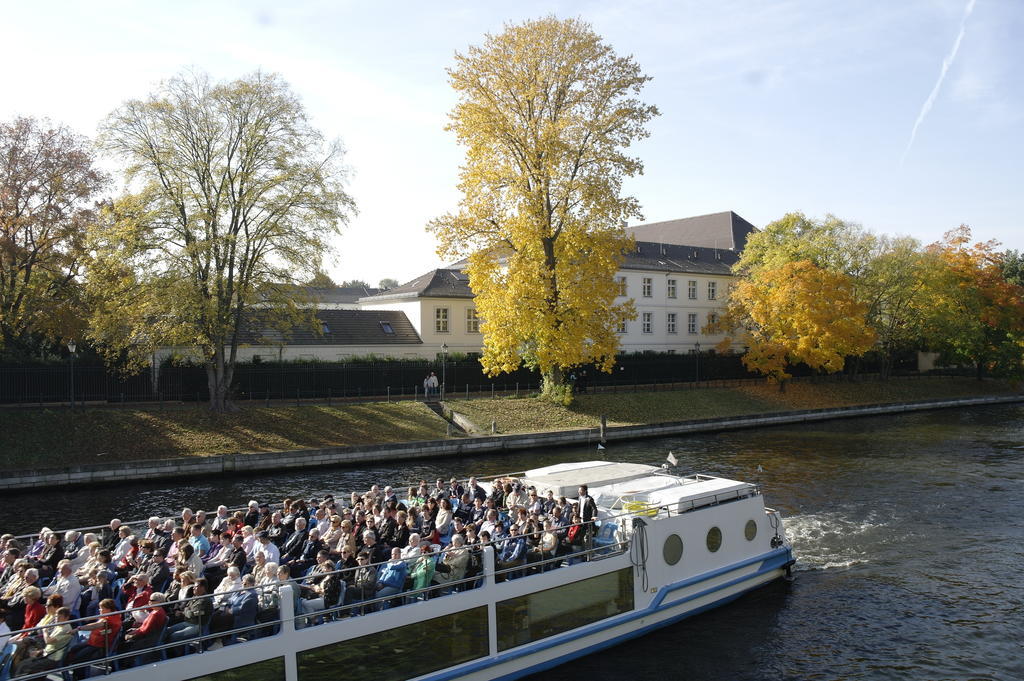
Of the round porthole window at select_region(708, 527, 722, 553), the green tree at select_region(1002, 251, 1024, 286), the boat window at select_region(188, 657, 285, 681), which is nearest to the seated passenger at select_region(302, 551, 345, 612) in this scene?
the boat window at select_region(188, 657, 285, 681)

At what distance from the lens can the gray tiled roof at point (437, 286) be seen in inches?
2313

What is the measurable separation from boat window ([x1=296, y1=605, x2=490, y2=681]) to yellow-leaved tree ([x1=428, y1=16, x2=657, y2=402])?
2844cm

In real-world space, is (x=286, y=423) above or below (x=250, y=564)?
above

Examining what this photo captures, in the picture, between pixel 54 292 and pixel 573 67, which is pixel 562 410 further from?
pixel 54 292

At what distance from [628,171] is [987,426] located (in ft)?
92.0

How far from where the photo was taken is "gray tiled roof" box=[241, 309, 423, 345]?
54.2 m

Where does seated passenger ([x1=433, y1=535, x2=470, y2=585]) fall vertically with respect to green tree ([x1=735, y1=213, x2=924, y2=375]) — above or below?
below

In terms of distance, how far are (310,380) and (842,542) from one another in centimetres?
3228

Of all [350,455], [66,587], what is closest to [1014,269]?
[350,455]

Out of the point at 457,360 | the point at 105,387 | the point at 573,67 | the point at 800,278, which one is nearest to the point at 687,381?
the point at 800,278

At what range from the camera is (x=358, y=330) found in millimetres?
56906

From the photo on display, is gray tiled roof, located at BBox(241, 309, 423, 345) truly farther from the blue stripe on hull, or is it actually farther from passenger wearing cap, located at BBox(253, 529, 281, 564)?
passenger wearing cap, located at BBox(253, 529, 281, 564)

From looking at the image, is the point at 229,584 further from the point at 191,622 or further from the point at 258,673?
the point at 258,673

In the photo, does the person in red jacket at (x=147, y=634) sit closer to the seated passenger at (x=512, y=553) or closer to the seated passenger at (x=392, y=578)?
the seated passenger at (x=392, y=578)
